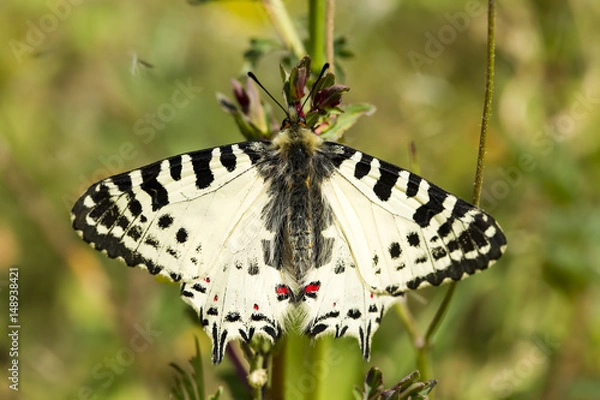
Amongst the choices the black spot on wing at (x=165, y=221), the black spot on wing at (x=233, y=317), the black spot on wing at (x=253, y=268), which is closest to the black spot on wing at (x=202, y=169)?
the black spot on wing at (x=165, y=221)

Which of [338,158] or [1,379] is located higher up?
[338,158]

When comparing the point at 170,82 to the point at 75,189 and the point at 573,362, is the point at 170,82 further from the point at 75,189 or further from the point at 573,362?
the point at 573,362

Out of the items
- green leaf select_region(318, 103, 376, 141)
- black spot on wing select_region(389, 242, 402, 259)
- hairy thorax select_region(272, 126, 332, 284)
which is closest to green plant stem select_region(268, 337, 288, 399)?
hairy thorax select_region(272, 126, 332, 284)

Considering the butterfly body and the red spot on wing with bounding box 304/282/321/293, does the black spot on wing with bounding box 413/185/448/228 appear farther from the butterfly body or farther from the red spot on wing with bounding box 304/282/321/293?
the red spot on wing with bounding box 304/282/321/293

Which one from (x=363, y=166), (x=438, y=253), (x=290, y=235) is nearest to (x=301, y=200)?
(x=290, y=235)

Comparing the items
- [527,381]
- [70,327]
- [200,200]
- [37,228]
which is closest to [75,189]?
[37,228]

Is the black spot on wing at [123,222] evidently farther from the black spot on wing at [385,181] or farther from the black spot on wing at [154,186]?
the black spot on wing at [385,181]
